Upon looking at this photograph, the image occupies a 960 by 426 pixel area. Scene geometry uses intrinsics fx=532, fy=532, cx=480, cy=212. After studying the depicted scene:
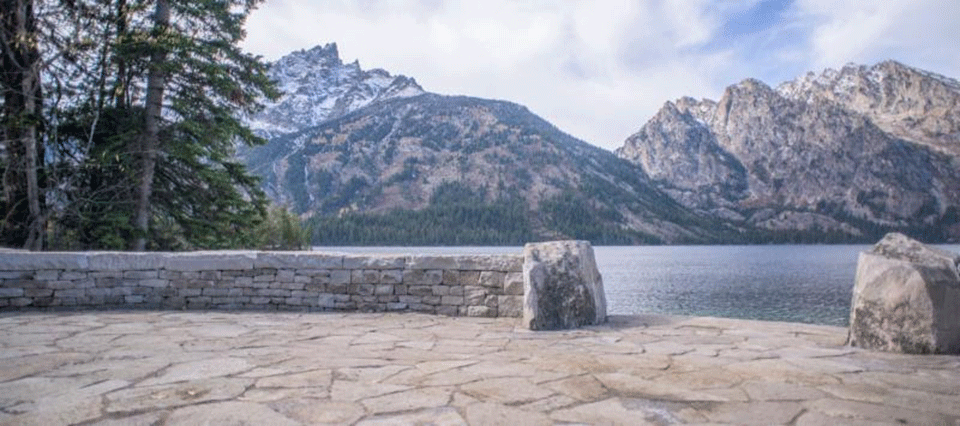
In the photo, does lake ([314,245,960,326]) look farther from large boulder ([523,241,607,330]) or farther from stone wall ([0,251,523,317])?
large boulder ([523,241,607,330])

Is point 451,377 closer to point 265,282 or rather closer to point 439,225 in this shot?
point 265,282

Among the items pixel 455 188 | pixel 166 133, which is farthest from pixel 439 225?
pixel 166 133

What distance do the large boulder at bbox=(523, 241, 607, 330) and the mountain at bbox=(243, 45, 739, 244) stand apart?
114m

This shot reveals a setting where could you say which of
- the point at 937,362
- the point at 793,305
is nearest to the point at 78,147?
the point at 937,362

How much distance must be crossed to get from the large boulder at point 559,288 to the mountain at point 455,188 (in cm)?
11408

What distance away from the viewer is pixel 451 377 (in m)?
3.37

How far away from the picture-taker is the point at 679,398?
2994mm

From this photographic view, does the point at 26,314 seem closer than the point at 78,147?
Yes

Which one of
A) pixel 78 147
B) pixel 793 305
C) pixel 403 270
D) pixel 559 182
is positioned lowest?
pixel 793 305

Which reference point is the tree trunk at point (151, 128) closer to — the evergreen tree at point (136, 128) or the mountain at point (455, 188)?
the evergreen tree at point (136, 128)

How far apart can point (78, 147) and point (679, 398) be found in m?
12.0

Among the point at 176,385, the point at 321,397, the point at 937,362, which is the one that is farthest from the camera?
the point at 937,362

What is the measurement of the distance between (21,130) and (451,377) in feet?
33.6

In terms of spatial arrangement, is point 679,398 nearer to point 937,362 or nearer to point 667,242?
point 937,362
